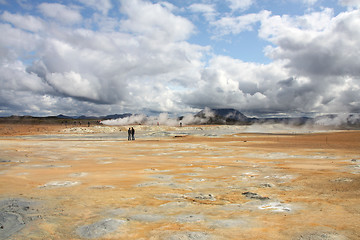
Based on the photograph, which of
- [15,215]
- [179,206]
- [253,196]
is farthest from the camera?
[253,196]

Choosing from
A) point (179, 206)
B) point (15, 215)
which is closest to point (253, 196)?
point (179, 206)

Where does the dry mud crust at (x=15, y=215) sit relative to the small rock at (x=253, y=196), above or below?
above

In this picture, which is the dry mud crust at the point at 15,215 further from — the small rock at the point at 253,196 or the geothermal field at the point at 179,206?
the small rock at the point at 253,196

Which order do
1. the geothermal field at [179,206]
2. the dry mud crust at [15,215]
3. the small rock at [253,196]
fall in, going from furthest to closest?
the small rock at [253,196] → the dry mud crust at [15,215] → the geothermal field at [179,206]

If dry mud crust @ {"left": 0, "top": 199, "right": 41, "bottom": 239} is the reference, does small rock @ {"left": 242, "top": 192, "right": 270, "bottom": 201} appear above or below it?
below

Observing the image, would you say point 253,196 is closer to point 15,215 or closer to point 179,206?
point 179,206

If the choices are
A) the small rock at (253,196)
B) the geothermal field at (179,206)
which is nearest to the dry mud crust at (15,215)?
the geothermal field at (179,206)

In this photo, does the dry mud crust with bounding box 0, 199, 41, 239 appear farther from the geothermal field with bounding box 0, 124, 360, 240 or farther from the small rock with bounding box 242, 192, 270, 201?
the small rock with bounding box 242, 192, 270, 201

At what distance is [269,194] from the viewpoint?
7082 millimetres

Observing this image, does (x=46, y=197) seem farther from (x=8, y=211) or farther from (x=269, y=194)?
(x=269, y=194)

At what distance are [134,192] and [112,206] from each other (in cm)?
144

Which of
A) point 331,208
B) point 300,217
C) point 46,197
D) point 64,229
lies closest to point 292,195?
point 331,208

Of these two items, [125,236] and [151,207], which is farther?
[151,207]

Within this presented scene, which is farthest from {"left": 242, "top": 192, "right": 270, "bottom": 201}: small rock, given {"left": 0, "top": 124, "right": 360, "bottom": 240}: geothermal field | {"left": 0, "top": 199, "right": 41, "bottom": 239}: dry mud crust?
{"left": 0, "top": 199, "right": 41, "bottom": 239}: dry mud crust
